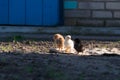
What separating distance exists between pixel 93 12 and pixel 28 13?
1828 mm

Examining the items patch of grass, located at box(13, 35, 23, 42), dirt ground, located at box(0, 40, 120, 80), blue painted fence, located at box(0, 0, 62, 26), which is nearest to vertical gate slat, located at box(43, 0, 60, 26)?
blue painted fence, located at box(0, 0, 62, 26)

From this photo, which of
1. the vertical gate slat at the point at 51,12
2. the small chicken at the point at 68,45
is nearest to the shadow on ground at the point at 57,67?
the small chicken at the point at 68,45

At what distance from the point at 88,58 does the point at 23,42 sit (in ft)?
10.3

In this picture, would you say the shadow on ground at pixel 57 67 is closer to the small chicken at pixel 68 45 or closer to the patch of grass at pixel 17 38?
the small chicken at pixel 68 45

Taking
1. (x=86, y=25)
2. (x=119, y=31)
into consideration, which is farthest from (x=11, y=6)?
(x=119, y=31)

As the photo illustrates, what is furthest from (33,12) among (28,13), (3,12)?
(3,12)

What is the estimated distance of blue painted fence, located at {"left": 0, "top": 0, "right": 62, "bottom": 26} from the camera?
1340 centimetres

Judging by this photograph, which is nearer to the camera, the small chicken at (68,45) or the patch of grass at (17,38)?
the small chicken at (68,45)

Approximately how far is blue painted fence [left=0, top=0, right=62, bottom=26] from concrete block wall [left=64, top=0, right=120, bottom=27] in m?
0.49

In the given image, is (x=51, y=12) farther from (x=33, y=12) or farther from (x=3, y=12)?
(x=3, y=12)

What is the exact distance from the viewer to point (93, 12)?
1315cm

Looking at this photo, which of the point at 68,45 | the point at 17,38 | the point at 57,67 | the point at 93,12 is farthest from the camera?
the point at 93,12

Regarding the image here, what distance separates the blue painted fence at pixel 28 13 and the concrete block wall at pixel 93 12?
19.1 inches

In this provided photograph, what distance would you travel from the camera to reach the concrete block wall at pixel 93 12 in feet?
42.9
